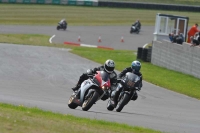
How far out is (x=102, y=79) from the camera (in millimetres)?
13898

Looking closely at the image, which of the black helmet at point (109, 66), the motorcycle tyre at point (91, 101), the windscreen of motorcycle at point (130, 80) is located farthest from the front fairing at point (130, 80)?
the motorcycle tyre at point (91, 101)

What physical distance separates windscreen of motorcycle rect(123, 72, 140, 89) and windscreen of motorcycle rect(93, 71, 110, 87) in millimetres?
1075

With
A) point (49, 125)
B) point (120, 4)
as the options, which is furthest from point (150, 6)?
point (49, 125)

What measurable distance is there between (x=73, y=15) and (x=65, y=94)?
4212 cm

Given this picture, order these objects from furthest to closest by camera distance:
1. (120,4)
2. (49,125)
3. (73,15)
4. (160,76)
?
1. (120,4)
2. (73,15)
3. (160,76)
4. (49,125)

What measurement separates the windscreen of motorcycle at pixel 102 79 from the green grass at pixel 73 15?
136ft

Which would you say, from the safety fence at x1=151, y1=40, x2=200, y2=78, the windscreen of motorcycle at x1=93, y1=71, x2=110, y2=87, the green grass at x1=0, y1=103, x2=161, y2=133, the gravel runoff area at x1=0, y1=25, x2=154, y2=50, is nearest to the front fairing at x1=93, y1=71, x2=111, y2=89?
the windscreen of motorcycle at x1=93, y1=71, x2=110, y2=87

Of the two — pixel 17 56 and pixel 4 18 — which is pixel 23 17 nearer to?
pixel 4 18

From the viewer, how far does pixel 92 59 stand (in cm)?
3061

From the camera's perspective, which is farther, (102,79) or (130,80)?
(130,80)

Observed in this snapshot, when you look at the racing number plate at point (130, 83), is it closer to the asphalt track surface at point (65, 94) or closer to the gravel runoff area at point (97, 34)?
the asphalt track surface at point (65, 94)

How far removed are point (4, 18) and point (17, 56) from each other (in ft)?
93.4

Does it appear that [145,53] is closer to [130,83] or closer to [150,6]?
[130,83]

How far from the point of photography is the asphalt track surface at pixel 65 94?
42.7 feet
